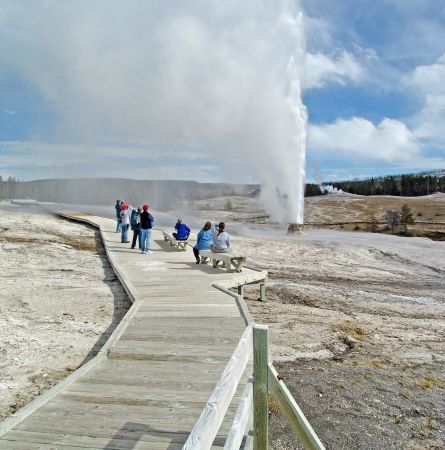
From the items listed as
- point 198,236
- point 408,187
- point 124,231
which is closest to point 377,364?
point 198,236

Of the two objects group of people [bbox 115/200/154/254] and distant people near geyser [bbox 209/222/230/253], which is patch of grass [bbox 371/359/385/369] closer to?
distant people near geyser [bbox 209/222/230/253]

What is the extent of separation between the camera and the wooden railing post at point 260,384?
3.14 m

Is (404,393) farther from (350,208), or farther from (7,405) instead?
(350,208)

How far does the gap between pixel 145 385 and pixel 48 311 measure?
5.68 m

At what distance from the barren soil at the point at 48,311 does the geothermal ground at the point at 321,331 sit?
28 mm

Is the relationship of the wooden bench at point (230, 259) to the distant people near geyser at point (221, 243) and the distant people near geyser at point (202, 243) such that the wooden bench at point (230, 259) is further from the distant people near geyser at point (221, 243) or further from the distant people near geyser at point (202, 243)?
the distant people near geyser at point (202, 243)

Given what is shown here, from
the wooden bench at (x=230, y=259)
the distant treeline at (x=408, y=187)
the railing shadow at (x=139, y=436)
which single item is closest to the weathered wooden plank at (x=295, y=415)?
the railing shadow at (x=139, y=436)

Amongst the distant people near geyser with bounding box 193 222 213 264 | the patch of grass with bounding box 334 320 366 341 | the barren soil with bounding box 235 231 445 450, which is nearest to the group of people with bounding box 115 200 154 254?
the distant people near geyser with bounding box 193 222 213 264

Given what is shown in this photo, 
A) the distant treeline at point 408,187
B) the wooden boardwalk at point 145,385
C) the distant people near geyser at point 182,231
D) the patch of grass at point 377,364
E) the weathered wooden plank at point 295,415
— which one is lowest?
the patch of grass at point 377,364

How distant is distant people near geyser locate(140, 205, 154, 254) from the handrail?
1107 cm

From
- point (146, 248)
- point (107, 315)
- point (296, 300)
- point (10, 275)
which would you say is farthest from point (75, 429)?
point (146, 248)

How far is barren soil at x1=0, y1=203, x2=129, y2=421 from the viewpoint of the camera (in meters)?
6.14

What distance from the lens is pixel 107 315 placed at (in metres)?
9.10

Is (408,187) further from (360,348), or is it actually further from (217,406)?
(217,406)
